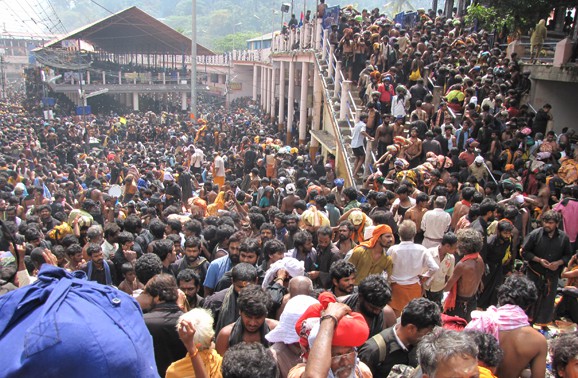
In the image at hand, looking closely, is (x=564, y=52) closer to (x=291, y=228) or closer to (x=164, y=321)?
(x=291, y=228)

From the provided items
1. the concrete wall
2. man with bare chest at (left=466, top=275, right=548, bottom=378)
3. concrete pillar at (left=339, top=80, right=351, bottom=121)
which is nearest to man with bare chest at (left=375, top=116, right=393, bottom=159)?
concrete pillar at (left=339, top=80, right=351, bottom=121)

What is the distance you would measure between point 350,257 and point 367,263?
7.2 inches

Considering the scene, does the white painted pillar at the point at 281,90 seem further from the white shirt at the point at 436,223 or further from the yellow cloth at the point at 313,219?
the white shirt at the point at 436,223

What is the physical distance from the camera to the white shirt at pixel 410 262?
15.8 feet

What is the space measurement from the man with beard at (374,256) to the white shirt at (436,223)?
127 centimetres

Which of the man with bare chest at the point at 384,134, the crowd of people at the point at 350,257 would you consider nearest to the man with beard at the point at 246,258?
the crowd of people at the point at 350,257

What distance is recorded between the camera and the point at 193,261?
5270mm

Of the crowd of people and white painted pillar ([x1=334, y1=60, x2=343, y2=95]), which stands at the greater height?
white painted pillar ([x1=334, y1=60, x2=343, y2=95])

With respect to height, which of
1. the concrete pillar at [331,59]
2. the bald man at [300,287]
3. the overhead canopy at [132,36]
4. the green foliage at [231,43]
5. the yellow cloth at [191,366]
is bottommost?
the yellow cloth at [191,366]

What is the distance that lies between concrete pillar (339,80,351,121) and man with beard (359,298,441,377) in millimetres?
10427

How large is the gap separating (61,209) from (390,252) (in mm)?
6791

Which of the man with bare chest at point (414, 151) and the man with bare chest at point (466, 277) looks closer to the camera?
the man with bare chest at point (466, 277)

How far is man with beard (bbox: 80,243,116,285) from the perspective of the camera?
5198 millimetres

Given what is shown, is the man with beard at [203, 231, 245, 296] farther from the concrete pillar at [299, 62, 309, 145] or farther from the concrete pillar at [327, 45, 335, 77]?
the concrete pillar at [299, 62, 309, 145]
